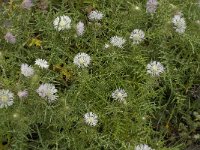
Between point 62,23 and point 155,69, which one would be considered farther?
point 62,23

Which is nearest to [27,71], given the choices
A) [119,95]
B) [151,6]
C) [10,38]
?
[10,38]

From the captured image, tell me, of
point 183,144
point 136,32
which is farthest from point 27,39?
point 183,144

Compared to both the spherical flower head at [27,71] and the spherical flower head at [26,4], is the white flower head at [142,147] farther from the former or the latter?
the spherical flower head at [26,4]

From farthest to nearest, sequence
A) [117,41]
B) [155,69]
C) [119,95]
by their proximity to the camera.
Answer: [117,41] → [155,69] → [119,95]

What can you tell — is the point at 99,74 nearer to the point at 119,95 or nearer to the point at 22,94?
the point at 119,95

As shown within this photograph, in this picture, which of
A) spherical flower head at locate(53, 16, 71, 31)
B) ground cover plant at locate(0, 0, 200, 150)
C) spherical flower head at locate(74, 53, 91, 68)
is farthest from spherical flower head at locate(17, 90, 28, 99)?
spherical flower head at locate(53, 16, 71, 31)

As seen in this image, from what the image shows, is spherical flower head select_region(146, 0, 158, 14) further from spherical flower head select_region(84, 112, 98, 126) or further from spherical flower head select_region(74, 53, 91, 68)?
spherical flower head select_region(84, 112, 98, 126)
